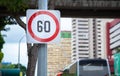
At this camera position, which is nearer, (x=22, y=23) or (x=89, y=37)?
(x=22, y=23)

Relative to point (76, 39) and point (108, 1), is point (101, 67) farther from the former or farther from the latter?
point (76, 39)

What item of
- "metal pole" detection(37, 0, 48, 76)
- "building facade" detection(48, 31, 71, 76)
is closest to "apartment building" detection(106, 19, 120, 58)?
"building facade" detection(48, 31, 71, 76)

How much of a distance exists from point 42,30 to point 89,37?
132 meters

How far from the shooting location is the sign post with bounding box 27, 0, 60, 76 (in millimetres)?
9031

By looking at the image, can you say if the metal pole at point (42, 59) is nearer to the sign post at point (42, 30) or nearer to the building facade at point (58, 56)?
the sign post at point (42, 30)

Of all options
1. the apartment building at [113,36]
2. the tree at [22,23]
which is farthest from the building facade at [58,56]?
the tree at [22,23]

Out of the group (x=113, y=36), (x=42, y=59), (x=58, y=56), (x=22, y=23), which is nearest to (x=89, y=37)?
(x=113, y=36)

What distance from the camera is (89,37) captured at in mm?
140375

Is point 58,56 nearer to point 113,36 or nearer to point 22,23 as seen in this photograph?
point 113,36

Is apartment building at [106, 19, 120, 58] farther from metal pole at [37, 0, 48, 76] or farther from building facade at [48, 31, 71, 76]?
metal pole at [37, 0, 48, 76]

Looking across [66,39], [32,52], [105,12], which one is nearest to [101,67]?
[32,52]

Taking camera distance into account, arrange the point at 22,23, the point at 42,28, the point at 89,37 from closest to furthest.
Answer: the point at 42,28 < the point at 22,23 < the point at 89,37

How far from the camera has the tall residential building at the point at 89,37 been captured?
445 feet

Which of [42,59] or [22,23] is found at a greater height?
[22,23]
